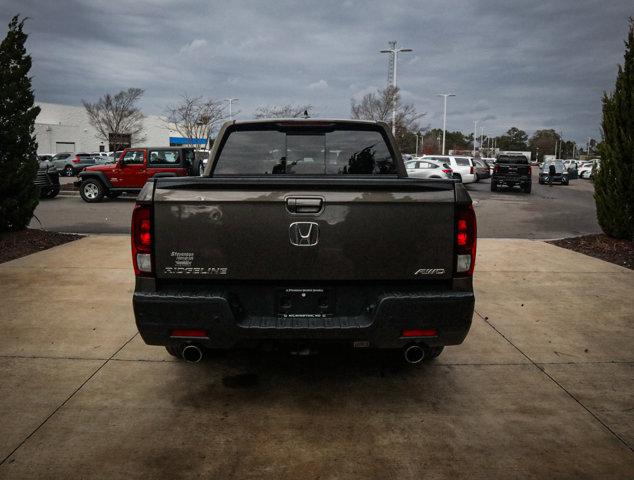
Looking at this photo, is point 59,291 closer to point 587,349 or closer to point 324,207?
point 324,207

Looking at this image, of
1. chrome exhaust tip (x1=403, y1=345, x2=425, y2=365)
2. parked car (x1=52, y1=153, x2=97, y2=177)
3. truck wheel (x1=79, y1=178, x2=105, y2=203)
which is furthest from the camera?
parked car (x1=52, y1=153, x2=97, y2=177)

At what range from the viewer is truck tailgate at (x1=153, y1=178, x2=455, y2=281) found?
10.8ft

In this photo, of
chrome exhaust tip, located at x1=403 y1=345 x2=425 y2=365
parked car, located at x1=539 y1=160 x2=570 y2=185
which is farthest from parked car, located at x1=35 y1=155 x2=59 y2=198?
parked car, located at x1=539 y1=160 x2=570 y2=185

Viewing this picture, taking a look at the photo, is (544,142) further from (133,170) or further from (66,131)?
(133,170)

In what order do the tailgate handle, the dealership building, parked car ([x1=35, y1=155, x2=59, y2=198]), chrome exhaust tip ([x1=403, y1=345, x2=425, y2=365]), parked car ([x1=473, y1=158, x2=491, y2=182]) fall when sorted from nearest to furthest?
the tailgate handle → chrome exhaust tip ([x1=403, y1=345, x2=425, y2=365]) → parked car ([x1=35, y1=155, x2=59, y2=198]) → parked car ([x1=473, y1=158, x2=491, y2=182]) → the dealership building

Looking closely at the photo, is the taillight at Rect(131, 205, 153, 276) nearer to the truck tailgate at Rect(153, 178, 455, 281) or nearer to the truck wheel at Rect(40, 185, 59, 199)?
the truck tailgate at Rect(153, 178, 455, 281)

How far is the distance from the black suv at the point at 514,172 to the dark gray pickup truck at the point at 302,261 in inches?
1018

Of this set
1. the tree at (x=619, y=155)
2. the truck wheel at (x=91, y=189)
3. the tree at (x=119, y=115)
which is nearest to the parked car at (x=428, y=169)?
the truck wheel at (x=91, y=189)

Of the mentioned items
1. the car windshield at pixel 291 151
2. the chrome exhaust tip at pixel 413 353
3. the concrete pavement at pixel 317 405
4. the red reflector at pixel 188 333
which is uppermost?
the car windshield at pixel 291 151

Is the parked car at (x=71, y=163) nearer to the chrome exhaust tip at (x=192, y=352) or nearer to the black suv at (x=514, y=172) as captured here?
the black suv at (x=514, y=172)

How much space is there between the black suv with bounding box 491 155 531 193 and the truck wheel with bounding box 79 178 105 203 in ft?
63.1

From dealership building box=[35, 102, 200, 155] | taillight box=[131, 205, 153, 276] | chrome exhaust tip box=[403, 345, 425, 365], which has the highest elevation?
dealership building box=[35, 102, 200, 155]

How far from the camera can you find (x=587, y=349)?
4.97 meters

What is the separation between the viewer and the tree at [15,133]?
9812 millimetres
